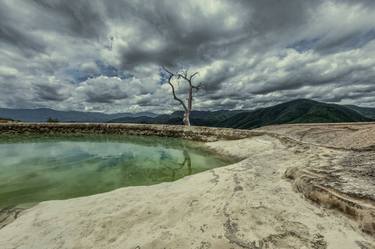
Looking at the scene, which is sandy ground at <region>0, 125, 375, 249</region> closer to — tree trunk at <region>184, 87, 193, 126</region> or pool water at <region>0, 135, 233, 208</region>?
pool water at <region>0, 135, 233, 208</region>

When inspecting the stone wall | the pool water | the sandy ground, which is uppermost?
the stone wall

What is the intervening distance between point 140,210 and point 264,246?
2643 mm

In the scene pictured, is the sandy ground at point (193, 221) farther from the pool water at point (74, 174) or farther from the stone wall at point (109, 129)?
the stone wall at point (109, 129)

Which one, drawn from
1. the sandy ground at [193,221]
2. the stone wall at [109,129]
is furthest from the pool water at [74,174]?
the stone wall at [109,129]

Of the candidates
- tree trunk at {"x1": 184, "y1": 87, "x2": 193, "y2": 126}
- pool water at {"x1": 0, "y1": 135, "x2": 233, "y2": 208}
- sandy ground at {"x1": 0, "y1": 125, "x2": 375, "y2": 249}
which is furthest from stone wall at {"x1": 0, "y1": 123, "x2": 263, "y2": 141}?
sandy ground at {"x1": 0, "y1": 125, "x2": 375, "y2": 249}

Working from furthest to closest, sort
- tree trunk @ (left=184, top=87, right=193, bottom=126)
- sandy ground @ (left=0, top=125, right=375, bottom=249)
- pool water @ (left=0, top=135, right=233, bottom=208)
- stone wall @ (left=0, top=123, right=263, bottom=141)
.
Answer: tree trunk @ (left=184, top=87, right=193, bottom=126) → stone wall @ (left=0, top=123, right=263, bottom=141) → pool water @ (left=0, top=135, right=233, bottom=208) → sandy ground @ (left=0, top=125, right=375, bottom=249)

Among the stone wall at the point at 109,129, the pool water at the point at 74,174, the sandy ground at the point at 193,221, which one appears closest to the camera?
the sandy ground at the point at 193,221

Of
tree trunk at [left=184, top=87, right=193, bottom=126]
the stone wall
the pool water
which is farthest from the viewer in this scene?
tree trunk at [left=184, top=87, right=193, bottom=126]

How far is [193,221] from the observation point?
3.65 meters

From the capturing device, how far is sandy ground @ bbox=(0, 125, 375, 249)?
3.03 m

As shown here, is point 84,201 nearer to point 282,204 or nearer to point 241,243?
point 241,243

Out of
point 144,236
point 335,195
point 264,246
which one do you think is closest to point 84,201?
point 144,236

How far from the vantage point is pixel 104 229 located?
3.68 m

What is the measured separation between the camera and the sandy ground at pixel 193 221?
3.03 m
